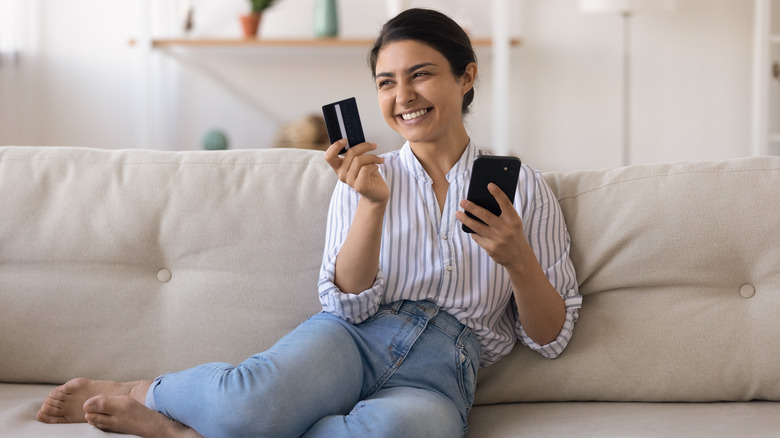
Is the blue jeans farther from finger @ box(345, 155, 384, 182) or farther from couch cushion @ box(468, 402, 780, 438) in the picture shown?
finger @ box(345, 155, 384, 182)

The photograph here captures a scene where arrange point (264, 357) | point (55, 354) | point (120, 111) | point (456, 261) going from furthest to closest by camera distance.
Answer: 1. point (120, 111)
2. point (55, 354)
3. point (456, 261)
4. point (264, 357)

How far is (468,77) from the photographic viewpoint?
1.46 m

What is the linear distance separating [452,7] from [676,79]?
1.13 meters

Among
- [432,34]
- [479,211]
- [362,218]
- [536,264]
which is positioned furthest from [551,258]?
[432,34]

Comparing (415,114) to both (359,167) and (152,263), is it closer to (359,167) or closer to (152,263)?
(359,167)

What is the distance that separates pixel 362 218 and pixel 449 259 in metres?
0.16

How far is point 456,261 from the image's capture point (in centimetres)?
132

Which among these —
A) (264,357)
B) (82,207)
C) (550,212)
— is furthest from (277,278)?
(550,212)

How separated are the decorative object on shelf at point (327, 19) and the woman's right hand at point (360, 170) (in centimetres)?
242

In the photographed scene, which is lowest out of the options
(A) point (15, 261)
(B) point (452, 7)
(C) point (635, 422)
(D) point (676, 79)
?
(C) point (635, 422)

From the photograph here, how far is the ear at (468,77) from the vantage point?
1446 mm

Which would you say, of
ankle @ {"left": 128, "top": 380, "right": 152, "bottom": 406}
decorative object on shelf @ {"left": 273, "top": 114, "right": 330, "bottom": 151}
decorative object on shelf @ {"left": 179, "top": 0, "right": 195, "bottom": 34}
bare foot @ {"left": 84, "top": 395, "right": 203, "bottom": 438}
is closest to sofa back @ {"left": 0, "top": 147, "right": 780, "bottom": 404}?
ankle @ {"left": 128, "top": 380, "right": 152, "bottom": 406}

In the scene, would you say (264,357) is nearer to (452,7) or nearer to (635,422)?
(635,422)

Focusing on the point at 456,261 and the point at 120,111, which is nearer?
the point at 456,261
